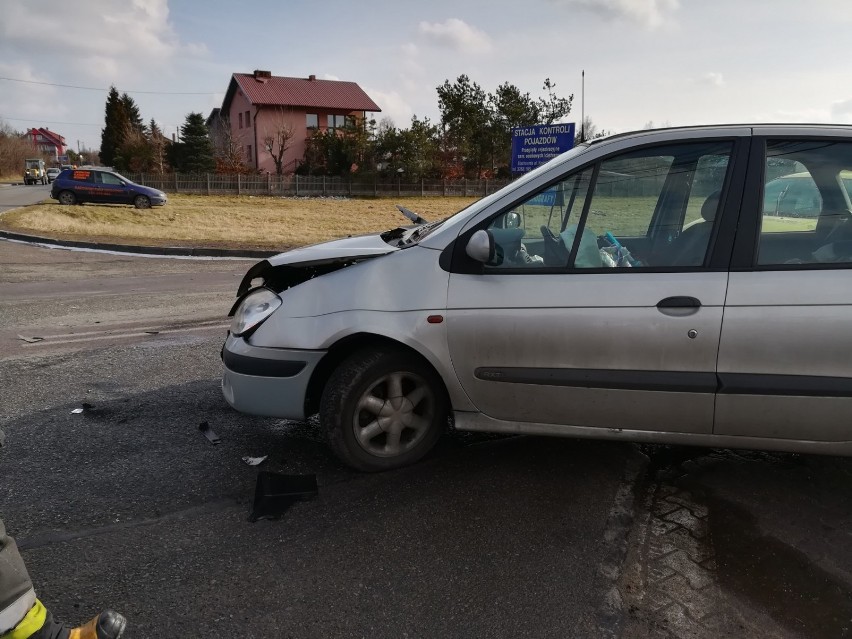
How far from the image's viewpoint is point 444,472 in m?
3.58

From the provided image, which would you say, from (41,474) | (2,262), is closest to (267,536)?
(41,474)

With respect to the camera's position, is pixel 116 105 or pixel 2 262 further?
pixel 116 105

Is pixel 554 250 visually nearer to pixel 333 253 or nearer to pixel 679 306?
pixel 679 306

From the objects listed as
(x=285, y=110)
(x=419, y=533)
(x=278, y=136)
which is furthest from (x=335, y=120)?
(x=419, y=533)

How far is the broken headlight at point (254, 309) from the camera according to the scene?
137 inches

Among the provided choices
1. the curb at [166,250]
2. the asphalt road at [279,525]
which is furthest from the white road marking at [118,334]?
the curb at [166,250]

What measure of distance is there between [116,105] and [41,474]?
73459 mm

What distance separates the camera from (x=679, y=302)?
118 inches

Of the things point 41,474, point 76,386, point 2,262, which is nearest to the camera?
point 41,474

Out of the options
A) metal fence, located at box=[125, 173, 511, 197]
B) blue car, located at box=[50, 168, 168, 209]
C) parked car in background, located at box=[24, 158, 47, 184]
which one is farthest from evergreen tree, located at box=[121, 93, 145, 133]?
blue car, located at box=[50, 168, 168, 209]

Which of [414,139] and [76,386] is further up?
[414,139]

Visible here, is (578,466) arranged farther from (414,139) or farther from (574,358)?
(414,139)

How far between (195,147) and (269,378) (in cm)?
4481

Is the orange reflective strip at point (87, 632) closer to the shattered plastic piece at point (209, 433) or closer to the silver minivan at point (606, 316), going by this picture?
the silver minivan at point (606, 316)
